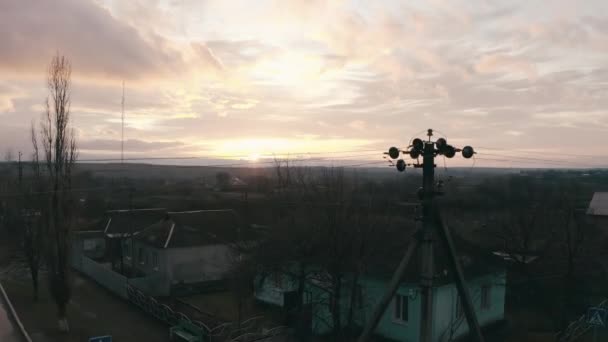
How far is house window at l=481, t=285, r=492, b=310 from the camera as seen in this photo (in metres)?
18.0

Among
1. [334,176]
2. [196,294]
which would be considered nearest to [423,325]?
[334,176]

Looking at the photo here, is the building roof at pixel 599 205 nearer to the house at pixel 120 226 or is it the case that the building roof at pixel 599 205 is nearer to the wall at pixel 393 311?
the wall at pixel 393 311

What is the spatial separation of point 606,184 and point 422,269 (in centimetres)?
5717

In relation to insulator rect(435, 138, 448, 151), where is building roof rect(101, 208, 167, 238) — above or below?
below

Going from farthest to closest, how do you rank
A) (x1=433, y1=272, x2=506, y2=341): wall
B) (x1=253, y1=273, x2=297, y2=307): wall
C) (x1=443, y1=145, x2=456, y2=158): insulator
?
1. (x1=253, y1=273, x2=297, y2=307): wall
2. (x1=433, y1=272, x2=506, y2=341): wall
3. (x1=443, y1=145, x2=456, y2=158): insulator

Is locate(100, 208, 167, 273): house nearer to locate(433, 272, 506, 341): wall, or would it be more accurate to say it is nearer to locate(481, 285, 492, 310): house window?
locate(433, 272, 506, 341): wall

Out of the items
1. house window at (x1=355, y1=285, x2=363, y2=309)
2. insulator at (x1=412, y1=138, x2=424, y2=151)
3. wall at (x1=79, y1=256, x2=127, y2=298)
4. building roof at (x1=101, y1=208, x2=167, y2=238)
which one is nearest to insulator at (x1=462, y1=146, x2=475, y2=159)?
insulator at (x1=412, y1=138, x2=424, y2=151)

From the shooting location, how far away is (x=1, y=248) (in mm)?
38688

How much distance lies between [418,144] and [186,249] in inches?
782

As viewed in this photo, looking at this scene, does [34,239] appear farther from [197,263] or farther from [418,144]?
[418,144]

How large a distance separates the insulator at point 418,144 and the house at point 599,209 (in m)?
29.4

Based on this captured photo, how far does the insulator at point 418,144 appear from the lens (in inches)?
344

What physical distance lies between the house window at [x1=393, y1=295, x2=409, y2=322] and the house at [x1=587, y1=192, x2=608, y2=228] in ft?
74.9

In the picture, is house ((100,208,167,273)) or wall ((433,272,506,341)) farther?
house ((100,208,167,273))
